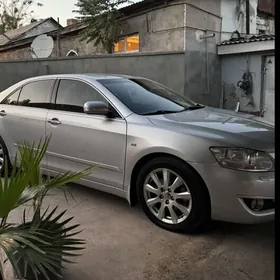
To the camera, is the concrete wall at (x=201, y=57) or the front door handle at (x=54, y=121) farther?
the concrete wall at (x=201, y=57)

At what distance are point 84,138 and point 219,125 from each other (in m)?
1.32

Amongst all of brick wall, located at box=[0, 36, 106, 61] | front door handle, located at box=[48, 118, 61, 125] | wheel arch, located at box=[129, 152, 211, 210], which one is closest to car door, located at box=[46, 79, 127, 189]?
front door handle, located at box=[48, 118, 61, 125]

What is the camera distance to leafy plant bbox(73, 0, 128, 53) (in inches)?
360

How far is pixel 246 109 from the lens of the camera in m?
3.91

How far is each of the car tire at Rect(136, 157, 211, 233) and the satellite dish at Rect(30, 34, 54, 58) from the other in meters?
8.14

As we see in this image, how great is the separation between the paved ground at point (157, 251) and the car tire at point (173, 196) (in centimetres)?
10

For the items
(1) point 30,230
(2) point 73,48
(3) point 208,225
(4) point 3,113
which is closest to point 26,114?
(4) point 3,113

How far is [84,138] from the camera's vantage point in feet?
11.1

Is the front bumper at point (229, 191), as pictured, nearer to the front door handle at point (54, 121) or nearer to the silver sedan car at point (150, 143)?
the silver sedan car at point (150, 143)

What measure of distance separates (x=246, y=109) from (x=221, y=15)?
4.43 m

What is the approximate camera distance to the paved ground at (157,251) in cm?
228

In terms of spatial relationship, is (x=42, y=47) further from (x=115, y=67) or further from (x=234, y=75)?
(x=234, y=75)

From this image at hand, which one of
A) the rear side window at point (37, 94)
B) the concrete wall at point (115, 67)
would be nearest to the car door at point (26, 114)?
the rear side window at point (37, 94)

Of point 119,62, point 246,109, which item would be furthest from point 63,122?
point 119,62
